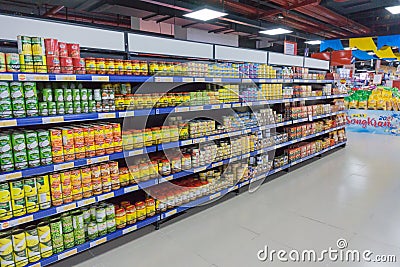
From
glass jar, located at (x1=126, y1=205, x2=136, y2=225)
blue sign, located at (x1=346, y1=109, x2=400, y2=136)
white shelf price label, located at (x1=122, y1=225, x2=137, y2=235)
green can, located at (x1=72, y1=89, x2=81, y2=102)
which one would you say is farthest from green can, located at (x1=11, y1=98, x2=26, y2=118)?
blue sign, located at (x1=346, y1=109, x2=400, y2=136)

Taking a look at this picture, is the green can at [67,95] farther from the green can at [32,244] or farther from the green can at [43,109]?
the green can at [32,244]

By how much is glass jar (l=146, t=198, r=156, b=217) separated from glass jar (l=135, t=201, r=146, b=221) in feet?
0.14

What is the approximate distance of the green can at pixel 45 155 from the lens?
89.6 inches

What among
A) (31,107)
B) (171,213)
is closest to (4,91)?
(31,107)

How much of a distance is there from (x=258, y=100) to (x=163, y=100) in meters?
1.86

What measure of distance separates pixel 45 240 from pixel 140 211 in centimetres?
95

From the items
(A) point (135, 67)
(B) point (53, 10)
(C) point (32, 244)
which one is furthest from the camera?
(B) point (53, 10)

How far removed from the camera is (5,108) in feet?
6.77

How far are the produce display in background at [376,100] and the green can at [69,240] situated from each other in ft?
31.9

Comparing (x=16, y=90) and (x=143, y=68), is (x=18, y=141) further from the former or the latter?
(x=143, y=68)

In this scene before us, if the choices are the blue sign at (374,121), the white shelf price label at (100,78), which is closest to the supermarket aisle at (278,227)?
the white shelf price label at (100,78)

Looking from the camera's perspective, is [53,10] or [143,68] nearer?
[143,68]

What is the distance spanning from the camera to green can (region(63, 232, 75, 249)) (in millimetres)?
2467

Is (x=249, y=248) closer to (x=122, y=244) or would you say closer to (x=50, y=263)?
(x=122, y=244)
